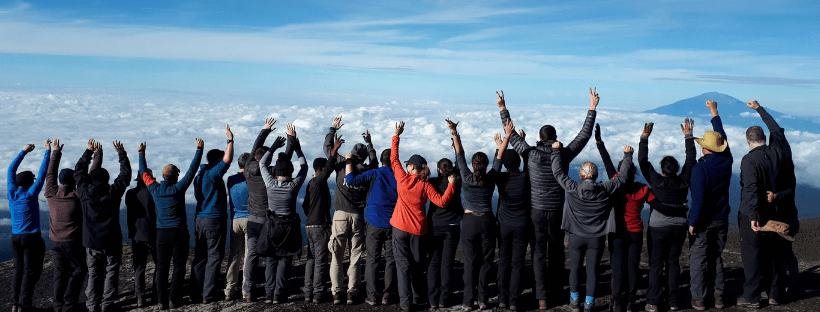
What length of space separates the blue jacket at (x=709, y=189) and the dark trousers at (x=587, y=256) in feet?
4.25

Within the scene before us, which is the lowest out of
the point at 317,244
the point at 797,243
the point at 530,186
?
the point at 797,243

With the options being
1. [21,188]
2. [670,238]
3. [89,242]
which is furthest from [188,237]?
[670,238]

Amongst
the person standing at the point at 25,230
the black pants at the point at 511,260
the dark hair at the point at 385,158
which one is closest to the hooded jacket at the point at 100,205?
the person standing at the point at 25,230

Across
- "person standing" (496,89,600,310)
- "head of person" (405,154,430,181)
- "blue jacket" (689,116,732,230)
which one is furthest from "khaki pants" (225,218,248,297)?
"blue jacket" (689,116,732,230)

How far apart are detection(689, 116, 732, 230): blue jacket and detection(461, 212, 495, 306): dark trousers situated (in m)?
2.66

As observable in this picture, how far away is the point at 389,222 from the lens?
25.3 ft

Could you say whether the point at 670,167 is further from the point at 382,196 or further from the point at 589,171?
the point at 382,196

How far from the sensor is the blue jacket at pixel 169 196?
7516mm

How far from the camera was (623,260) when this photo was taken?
725 cm

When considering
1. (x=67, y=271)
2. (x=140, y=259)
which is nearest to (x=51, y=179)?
(x=67, y=271)

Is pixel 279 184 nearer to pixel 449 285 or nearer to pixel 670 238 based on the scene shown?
pixel 449 285

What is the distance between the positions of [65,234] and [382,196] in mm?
4492

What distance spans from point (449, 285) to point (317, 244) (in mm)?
1986

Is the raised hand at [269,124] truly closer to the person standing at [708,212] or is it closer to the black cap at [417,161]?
the black cap at [417,161]
